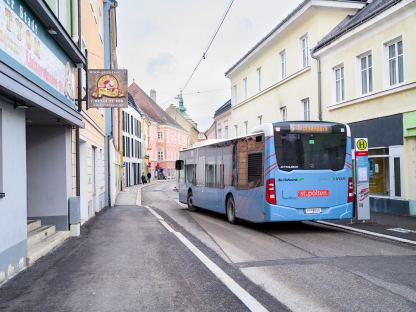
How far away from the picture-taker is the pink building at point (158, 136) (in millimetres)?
82438

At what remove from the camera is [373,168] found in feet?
56.0

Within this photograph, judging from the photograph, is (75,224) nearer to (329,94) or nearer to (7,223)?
(7,223)

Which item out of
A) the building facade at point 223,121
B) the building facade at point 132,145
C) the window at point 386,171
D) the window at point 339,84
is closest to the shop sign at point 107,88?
the window at point 386,171

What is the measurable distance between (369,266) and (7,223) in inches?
216

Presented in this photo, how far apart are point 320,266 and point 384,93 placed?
10.1 m

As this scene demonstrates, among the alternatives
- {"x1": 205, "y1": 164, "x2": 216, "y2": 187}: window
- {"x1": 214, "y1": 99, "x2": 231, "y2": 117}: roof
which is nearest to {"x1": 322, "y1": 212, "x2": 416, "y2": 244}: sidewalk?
{"x1": 205, "y1": 164, "x2": 216, "y2": 187}: window

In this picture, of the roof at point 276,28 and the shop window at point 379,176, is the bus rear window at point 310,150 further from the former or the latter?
the roof at point 276,28

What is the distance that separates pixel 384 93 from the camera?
51.8 feet

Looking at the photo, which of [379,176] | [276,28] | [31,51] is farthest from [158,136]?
[31,51]

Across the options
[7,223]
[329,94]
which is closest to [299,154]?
[7,223]

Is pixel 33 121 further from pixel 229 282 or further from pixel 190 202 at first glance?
pixel 190 202

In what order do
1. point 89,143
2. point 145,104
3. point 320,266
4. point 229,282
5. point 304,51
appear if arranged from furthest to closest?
point 145,104 → point 304,51 → point 89,143 → point 320,266 → point 229,282

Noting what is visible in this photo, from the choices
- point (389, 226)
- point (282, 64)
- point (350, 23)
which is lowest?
point (389, 226)

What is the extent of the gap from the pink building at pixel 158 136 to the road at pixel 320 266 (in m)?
69.1
